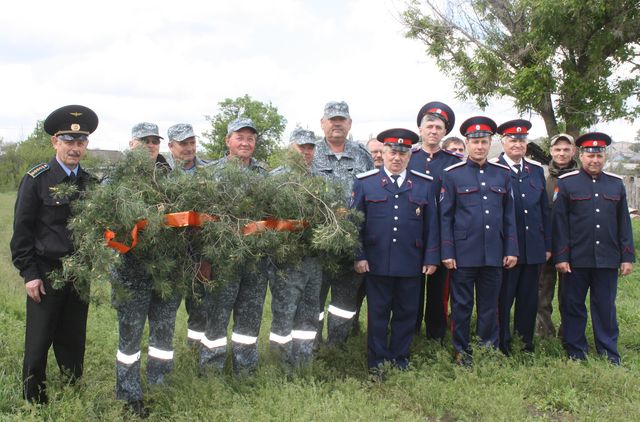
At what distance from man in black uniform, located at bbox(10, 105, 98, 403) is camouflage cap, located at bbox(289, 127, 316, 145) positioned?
1.58m

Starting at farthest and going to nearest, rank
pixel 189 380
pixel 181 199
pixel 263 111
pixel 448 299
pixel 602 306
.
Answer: pixel 263 111, pixel 448 299, pixel 602 306, pixel 189 380, pixel 181 199

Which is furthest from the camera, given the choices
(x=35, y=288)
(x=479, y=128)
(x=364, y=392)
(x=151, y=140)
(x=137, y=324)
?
(x=151, y=140)

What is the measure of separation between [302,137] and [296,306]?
142 centimetres

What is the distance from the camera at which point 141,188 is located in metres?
3.92

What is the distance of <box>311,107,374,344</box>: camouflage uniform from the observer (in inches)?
209

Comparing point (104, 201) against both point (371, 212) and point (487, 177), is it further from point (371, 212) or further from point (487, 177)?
point (487, 177)

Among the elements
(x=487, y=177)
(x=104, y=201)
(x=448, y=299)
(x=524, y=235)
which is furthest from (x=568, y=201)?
(x=104, y=201)

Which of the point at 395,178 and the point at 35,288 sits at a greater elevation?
the point at 395,178

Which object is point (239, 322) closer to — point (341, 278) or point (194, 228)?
point (194, 228)

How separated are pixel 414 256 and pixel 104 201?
8.10 feet

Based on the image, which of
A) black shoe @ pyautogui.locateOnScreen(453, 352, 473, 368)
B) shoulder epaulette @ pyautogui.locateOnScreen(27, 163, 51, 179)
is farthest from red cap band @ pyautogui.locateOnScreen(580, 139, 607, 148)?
shoulder epaulette @ pyautogui.locateOnScreen(27, 163, 51, 179)

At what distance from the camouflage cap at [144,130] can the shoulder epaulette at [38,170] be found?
101cm

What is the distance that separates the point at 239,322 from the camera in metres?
4.52

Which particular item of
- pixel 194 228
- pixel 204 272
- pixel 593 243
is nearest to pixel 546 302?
pixel 593 243
